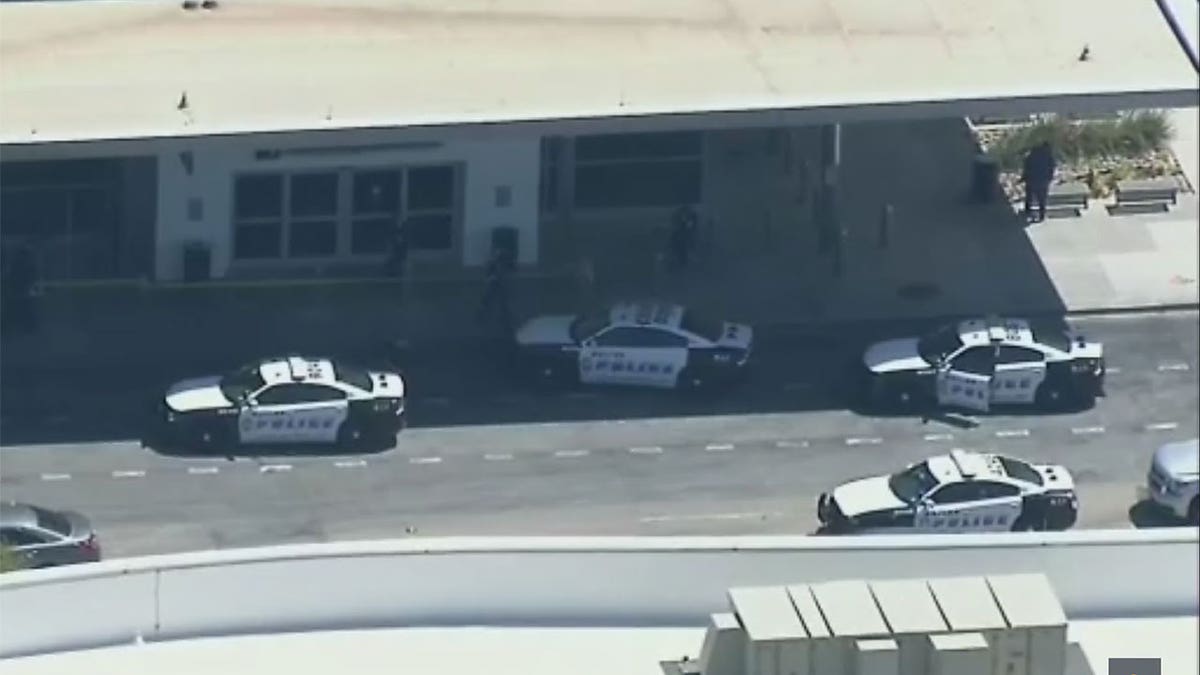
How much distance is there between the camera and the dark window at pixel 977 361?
177ft

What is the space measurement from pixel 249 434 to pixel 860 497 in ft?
26.0

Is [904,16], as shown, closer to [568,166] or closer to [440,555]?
[568,166]

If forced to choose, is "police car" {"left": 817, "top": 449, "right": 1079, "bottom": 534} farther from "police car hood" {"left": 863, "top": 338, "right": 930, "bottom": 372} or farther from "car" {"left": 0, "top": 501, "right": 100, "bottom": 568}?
"car" {"left": 0, "top": 501, "right": 100, "bottom": 568}

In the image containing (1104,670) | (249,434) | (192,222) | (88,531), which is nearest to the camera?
(1104,670)

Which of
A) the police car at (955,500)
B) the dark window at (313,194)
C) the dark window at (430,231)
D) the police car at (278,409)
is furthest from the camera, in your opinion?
the dark window at (430,231)

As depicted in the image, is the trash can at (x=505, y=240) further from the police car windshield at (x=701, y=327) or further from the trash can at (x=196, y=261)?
the trash can at (x=196, y=261)

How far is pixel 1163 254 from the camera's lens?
194ft

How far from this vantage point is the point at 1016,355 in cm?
5416

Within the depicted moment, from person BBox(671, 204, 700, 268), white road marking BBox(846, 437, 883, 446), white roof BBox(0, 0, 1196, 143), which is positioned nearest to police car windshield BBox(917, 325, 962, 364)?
white road marking BBox(846, 437, 883, 446)

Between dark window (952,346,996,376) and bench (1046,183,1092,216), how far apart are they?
6134mm

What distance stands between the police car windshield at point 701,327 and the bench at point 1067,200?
290 inches

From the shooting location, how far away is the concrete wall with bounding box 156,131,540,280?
5581 cm

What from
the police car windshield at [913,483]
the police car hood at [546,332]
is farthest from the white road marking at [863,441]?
the police car hood at [546,332]

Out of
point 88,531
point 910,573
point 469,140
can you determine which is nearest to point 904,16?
point 469,140
